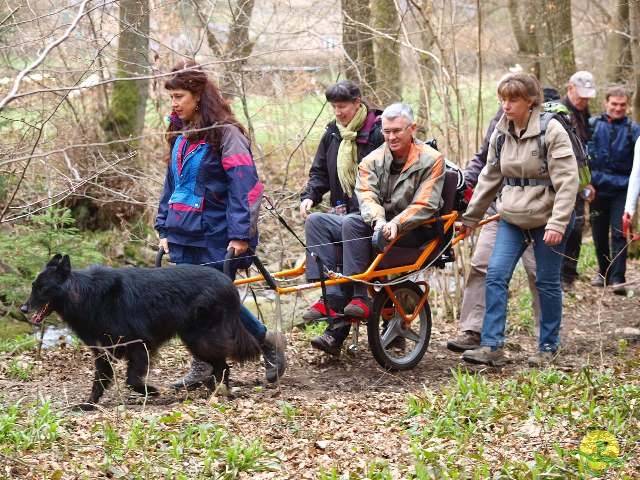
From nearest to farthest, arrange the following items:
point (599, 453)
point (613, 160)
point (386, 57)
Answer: point (599, 453) → point (613, 160) → point (386, 57)

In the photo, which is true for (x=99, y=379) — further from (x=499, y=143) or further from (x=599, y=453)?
(x=499, y=143)

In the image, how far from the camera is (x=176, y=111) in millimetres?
6730

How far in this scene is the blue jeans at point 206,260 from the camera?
691cm

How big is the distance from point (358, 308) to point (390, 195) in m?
0.96

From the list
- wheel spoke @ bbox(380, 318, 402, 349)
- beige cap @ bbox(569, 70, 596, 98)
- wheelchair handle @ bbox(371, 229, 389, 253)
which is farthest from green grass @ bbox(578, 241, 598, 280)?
wheelchair handle @ bbox(371, 229, 389, 253)

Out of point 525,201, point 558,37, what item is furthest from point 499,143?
point 558,37

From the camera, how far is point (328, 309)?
7289 mm

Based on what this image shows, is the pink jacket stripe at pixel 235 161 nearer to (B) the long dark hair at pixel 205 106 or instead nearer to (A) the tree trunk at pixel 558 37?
(B) the long dark hair at pixel 205 106

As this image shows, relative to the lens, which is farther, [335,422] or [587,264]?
[587,264]

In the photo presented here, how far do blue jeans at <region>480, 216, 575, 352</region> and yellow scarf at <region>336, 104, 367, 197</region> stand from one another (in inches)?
51.9

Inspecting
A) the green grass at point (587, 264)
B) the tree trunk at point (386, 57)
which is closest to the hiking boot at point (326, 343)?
the tree trunk at point (386, 57)

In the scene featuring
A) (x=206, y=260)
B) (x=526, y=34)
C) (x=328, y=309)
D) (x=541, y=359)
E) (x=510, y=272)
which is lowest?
(x=541, y=359)

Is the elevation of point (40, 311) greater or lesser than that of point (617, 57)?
lesser

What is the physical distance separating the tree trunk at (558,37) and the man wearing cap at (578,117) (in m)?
3.68
